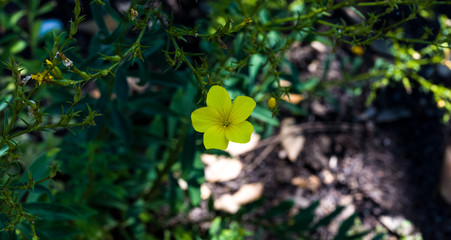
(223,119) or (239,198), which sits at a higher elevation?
(223,119)

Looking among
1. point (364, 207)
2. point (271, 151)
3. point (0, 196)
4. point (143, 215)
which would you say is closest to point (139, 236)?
point (143, 215)

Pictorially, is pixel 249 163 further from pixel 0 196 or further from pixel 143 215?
pixel 0 196

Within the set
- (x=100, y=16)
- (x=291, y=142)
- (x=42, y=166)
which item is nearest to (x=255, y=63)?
(x=100, y=16)

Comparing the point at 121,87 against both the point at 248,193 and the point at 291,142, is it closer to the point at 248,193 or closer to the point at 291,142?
the point at 248,193

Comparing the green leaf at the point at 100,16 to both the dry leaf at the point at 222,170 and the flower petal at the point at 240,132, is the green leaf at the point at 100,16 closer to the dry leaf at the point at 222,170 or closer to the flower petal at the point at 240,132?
the flower petal at the point at 240,132

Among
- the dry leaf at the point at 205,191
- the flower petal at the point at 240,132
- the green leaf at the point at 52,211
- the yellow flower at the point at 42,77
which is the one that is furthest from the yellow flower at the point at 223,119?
the dry leaf at the point at 205,191

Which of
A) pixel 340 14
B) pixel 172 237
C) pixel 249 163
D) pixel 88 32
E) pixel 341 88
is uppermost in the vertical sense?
pixel 340 14

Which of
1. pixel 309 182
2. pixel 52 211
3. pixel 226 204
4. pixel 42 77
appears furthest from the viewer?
pixel 309 182
